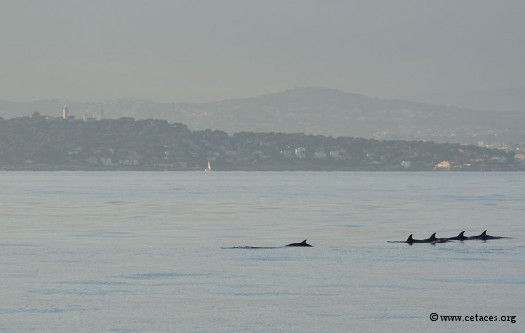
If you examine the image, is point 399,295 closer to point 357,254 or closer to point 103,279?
point 103,279

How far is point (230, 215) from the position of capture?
76188 mm

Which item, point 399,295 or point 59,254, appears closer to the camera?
point 399,295

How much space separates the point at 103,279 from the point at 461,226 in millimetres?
33636

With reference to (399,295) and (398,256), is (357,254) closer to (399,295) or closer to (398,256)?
(398,256)

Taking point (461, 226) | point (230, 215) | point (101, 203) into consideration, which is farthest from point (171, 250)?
point (101, 203)

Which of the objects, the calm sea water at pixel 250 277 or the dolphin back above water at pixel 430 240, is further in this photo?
the dolphin back above water at pixel 430 240

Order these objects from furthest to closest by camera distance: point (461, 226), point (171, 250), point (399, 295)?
point (461, 226) → point (171, 250) → point (399, 295)

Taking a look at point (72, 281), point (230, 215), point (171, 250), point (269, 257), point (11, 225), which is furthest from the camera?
point (230, 215)

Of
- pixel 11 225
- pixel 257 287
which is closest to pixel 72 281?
pixel 257 287

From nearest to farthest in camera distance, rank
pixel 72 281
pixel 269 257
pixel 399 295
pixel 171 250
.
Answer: pixel 399 295, pixel 72 281, pixel 269 257, pixel 171 250

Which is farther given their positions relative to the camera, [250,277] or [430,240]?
[430,240]

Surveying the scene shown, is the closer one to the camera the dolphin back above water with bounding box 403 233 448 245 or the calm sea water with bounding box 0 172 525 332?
the calm sea water with bounding box 0 172 525 332

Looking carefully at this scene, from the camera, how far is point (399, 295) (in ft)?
108

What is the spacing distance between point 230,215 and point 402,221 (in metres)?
11.7
